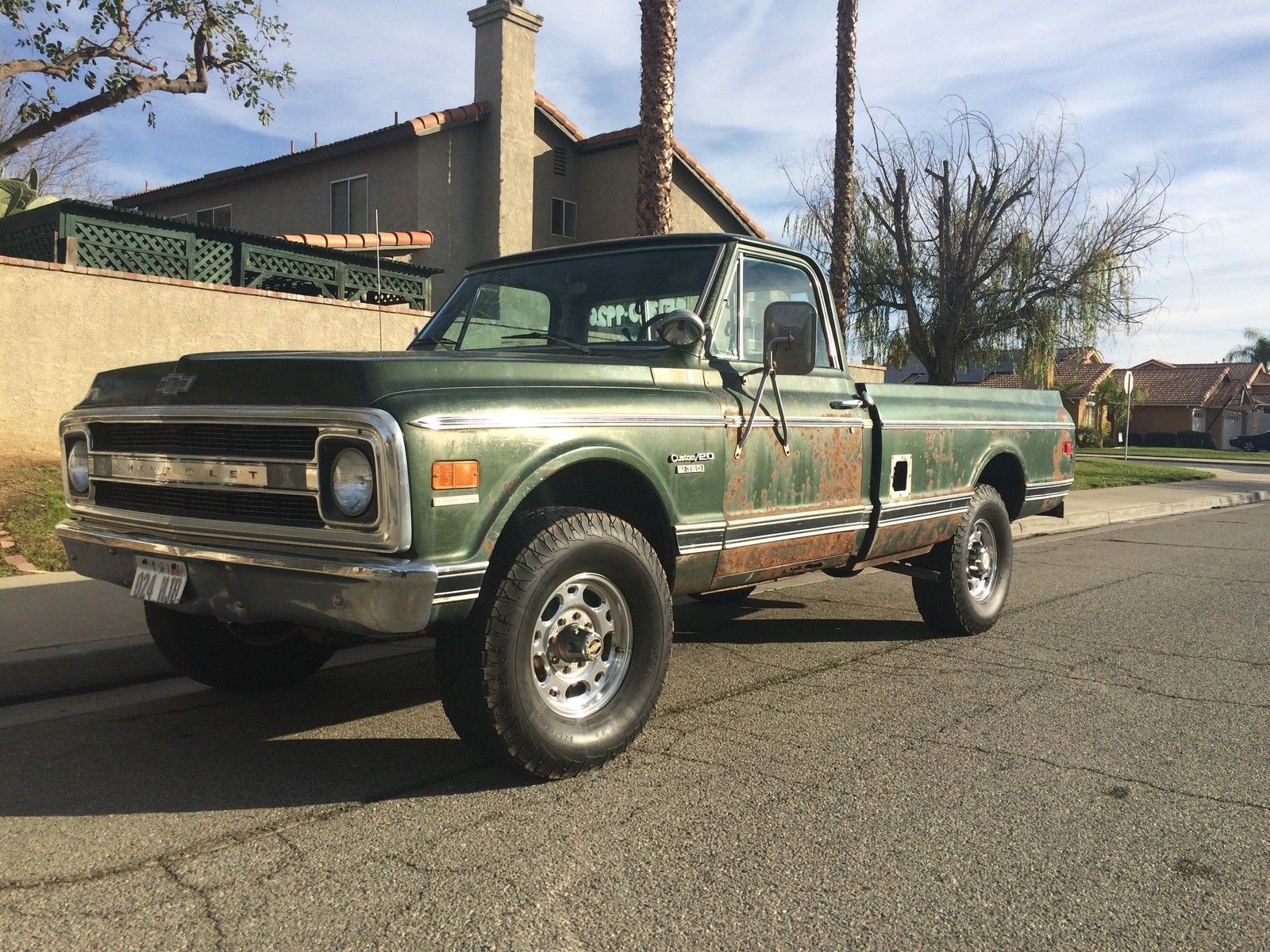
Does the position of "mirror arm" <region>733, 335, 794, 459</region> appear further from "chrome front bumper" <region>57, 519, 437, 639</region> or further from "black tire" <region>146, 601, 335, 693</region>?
"black tire" <region>146, 601, 335, 693</region>

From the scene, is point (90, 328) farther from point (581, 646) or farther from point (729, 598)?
point (581, 646)

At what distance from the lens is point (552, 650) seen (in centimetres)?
382

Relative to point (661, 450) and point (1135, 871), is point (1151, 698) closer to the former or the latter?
point (1135, 871)

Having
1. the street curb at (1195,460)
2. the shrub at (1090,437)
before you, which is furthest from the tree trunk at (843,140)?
the shrub at (1090,437)

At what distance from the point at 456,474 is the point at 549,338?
5.57 ft

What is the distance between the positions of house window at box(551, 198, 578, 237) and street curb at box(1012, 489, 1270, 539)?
11.7m

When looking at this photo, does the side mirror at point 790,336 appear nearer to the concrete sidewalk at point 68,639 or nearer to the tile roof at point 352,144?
the concrete sidewalk at point 68,639

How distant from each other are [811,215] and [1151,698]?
18.3 m

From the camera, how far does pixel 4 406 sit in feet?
33.4

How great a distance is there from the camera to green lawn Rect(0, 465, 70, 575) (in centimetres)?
748

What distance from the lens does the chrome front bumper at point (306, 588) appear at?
3.22 m

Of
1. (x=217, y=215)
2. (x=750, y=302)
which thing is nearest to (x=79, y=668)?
(x=750, y=302)

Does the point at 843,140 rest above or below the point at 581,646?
above

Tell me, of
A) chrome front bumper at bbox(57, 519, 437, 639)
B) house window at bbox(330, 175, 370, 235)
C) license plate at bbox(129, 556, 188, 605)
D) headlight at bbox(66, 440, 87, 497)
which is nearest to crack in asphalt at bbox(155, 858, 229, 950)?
chrome front bumper at bbox(57, 519, 437, 639)
